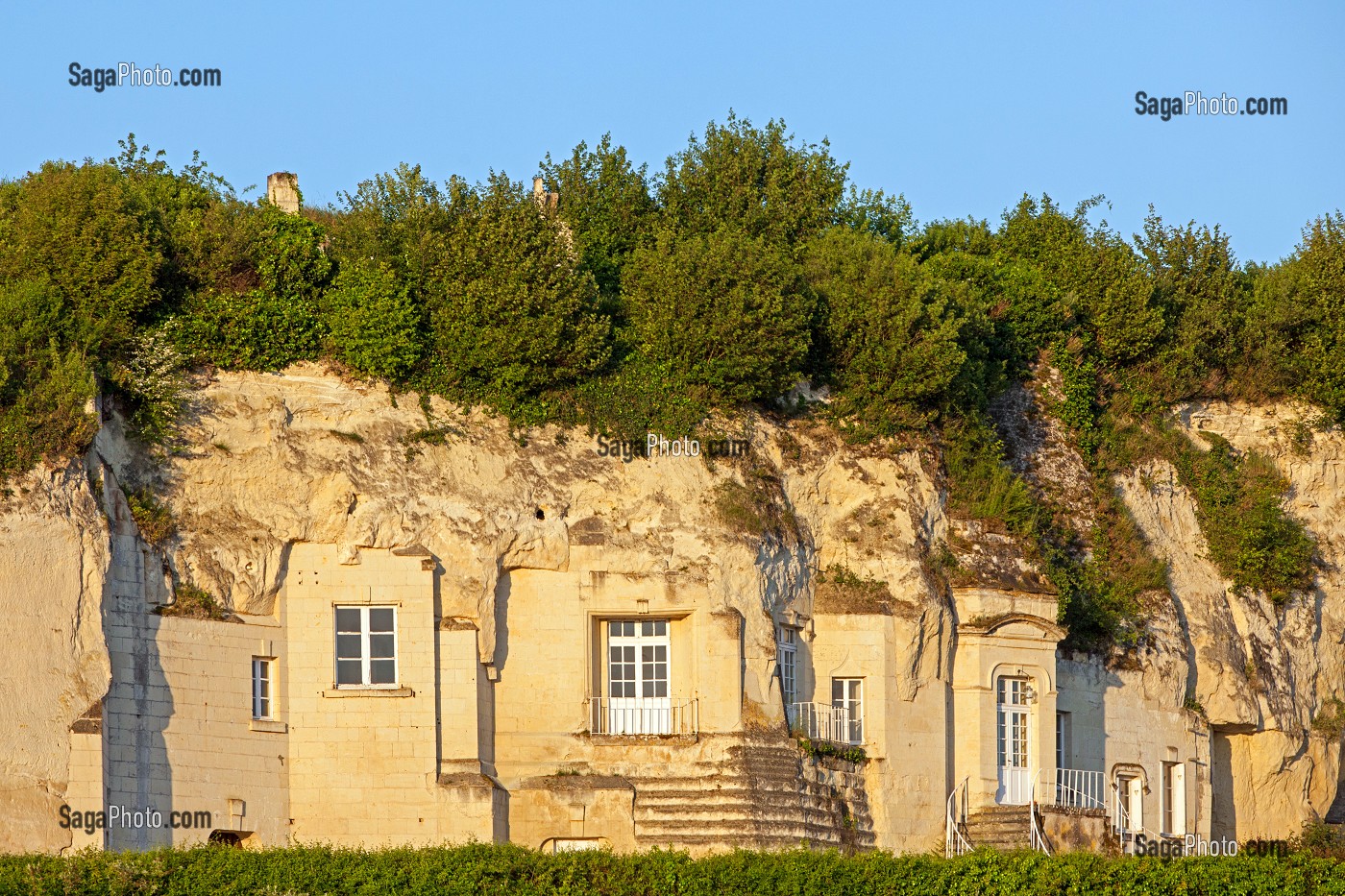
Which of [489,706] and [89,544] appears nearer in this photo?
[89,544]

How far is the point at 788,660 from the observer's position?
44188mm

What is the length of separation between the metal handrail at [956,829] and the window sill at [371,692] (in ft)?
35.3

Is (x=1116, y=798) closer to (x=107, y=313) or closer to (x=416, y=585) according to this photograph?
(x=416, y=585)

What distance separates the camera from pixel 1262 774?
50875 millimetres

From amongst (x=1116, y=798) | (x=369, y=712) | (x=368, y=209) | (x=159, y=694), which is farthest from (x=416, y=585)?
(x=1116, y=798)

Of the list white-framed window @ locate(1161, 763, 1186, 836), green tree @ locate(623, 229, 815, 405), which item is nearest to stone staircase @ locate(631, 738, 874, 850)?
green tree @ locate(623, 229, 815, 405)

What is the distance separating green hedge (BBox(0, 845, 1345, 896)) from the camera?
34156 mm

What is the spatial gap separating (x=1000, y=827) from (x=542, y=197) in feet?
51.8

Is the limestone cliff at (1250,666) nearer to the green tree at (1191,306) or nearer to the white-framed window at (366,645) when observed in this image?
the green tree at (1191,306)

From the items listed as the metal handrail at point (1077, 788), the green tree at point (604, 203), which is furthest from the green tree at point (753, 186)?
the metal handrail at point (1077, 788)

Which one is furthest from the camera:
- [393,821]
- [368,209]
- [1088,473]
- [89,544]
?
[1088,473]

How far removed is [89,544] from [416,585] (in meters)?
6.19

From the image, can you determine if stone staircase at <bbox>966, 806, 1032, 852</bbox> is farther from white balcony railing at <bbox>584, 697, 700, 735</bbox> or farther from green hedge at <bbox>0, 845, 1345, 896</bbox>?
white balcony railing at <bbox>584, 697, 700, 735</bbox>

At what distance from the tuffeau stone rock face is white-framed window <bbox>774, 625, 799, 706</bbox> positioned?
501mm
